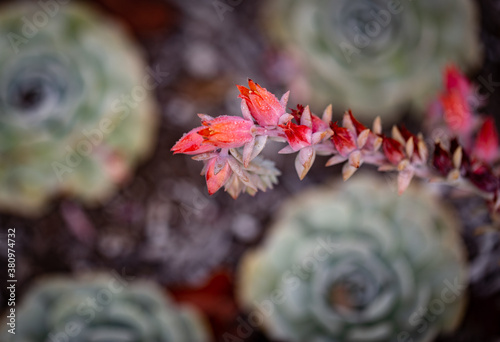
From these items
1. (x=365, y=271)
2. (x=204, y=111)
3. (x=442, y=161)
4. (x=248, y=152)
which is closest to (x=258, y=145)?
(x=248, y=152)

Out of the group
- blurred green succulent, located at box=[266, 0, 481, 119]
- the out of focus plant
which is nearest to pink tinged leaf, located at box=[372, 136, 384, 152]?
the out of focus plant

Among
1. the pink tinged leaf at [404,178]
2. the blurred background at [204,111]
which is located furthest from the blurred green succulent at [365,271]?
the pink tinged leaf at [404,178]

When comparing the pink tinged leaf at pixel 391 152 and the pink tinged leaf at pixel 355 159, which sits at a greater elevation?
the pink tinged leaf at pixel 391 152

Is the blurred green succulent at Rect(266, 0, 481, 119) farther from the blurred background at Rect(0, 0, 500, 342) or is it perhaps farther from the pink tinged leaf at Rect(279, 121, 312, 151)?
the pink tinged leaf at Rect(279, 121, 312, 151)

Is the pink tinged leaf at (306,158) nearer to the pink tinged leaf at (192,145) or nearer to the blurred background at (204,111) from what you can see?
the pink tinged leaf at (192,145)

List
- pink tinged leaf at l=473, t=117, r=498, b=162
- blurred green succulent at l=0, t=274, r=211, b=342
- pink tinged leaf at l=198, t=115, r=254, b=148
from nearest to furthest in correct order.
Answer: pink tinged leaf at l=198, t=115, r=254, b=148, pink tinged leaf at l=473, t=117, r=498, b=162, blurred green succulent at l=0, t=274, r=211, b=342

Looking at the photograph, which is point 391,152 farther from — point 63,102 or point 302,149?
point 63,102
